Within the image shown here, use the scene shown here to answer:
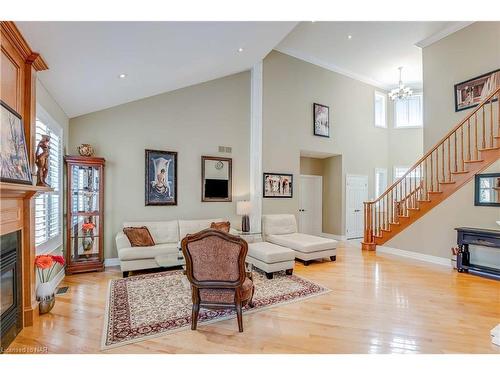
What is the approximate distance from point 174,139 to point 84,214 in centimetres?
214

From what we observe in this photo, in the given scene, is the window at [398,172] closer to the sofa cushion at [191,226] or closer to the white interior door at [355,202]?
the white interior door at [355,202]

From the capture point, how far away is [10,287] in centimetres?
241

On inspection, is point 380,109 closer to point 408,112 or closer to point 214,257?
point 408,112

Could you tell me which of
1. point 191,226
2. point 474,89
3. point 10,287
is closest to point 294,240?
point 191,226

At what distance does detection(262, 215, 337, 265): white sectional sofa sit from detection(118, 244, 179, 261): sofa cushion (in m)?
2.17

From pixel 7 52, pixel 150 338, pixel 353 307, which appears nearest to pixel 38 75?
pixel 7 52

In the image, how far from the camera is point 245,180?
20.4 ft

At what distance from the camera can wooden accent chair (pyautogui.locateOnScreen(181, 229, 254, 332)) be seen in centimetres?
255

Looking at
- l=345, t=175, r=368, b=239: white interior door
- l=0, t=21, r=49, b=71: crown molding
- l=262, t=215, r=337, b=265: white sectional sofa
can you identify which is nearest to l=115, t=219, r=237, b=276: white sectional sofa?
l=262, t=215, r=337, b=265: white sectional sofa

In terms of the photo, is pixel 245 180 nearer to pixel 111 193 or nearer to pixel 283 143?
pixel 283 143

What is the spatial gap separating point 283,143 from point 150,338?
523cm

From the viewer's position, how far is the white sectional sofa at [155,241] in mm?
4246

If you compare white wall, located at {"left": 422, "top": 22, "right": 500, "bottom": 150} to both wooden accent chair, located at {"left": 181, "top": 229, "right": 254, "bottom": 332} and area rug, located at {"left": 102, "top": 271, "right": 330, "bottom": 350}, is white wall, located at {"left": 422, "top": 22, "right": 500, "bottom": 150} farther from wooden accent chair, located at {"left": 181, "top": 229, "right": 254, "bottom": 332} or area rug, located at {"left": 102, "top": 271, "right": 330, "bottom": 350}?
wooden accent chair, located at {"left": 181, "top": 229, "right": 254, "bottom": 332}

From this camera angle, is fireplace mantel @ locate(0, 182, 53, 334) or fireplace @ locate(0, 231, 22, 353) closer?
fireplace @ locate(0, 231, 22, 353)
